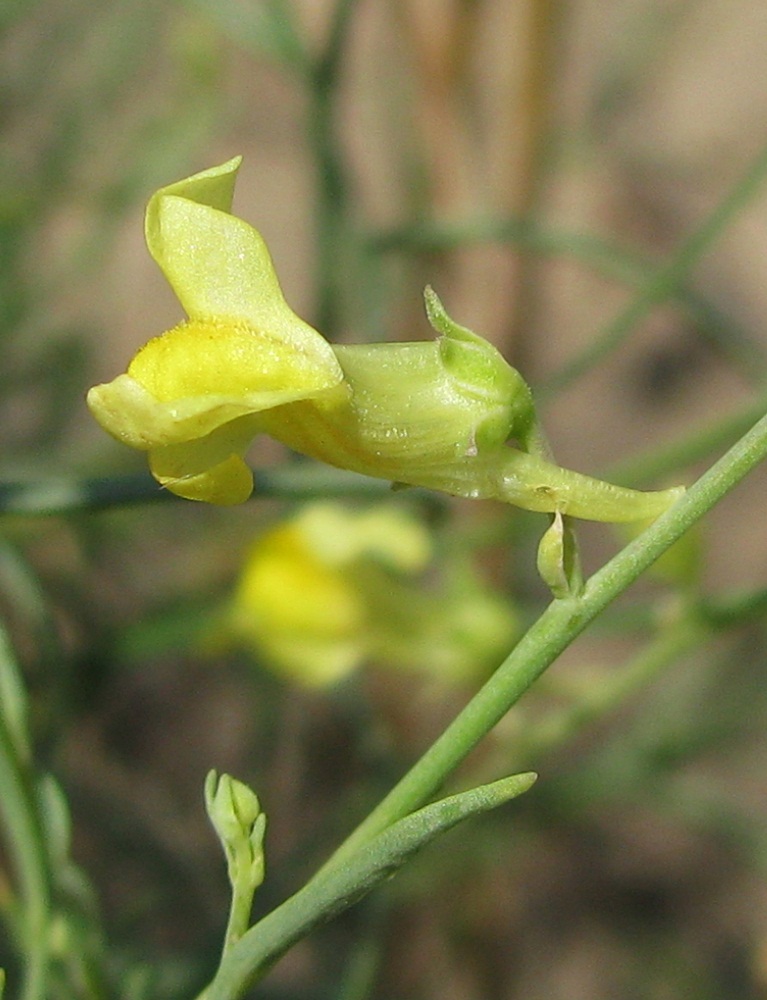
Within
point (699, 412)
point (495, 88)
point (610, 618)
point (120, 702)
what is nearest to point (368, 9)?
point (495, 88)

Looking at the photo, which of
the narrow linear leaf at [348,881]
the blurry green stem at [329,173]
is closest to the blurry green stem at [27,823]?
the narrow linear leaf at [348,881]

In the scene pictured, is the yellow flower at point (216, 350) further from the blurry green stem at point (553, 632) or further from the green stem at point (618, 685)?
the green stem at point (618, 685)

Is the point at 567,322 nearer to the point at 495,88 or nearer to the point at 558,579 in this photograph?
the point at 495,88

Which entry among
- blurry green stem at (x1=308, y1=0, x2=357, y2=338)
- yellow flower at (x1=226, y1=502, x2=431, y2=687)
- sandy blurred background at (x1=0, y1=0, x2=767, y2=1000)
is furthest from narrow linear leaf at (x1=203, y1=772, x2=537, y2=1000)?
blurry green stem at (x1=308, y1=0, x2=357, y2=338)

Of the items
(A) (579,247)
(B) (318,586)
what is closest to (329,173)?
(A) (579,247)

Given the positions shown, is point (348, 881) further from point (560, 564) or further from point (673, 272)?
point (673, 272)

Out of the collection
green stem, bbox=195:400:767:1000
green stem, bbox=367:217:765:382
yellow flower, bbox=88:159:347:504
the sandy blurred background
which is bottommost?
the sandy blurred background

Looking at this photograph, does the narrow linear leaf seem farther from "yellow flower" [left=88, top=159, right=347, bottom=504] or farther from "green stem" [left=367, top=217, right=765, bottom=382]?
"green stem" [left=367, top=217, right=765, bottom=382]

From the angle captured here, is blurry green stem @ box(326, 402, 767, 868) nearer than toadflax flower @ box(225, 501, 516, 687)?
Yes
